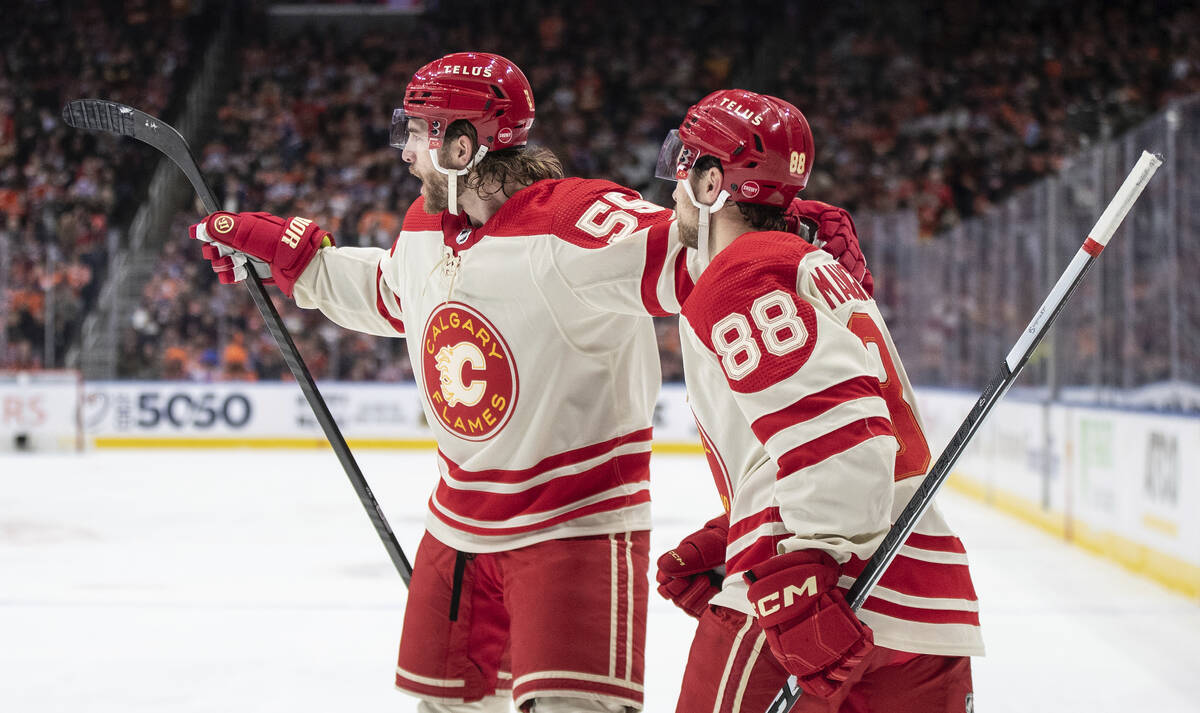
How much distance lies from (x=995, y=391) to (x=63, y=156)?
1386 cm

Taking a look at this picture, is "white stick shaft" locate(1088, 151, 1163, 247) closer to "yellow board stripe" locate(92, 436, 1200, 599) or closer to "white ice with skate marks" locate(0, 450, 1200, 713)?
"white ice with skate marks" locate(0, 450, 1200, 713)

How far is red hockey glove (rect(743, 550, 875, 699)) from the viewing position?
134cm

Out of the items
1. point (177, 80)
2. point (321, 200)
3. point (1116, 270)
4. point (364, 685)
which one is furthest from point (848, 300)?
point (177, 80)

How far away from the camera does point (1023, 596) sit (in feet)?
15.0

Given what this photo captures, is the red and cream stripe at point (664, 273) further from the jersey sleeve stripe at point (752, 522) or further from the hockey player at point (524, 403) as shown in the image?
the jersey sleeve stripe at point (752, 522)

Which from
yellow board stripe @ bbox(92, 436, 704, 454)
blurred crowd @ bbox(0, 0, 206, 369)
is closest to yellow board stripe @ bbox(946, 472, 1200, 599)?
yellow board stripe @ bbox(92, 436, 704, 454)

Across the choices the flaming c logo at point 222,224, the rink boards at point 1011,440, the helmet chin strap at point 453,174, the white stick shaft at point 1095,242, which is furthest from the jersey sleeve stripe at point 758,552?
the rink boards at point 1011,440

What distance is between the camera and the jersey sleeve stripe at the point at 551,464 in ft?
6.39

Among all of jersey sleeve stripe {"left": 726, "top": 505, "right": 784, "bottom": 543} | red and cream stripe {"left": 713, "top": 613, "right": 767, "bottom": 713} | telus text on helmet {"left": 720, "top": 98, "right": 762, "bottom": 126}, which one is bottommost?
red and cream stripe {"left": 713, "top": 613, "right": 767, "bottom": 713}

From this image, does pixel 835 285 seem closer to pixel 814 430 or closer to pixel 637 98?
pixel 814 430

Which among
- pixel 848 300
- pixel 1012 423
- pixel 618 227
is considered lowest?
pixel 1012 423

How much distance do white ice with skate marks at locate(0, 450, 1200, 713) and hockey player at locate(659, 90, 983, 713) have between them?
1609 mm

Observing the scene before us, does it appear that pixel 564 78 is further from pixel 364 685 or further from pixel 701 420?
pixel 701 420

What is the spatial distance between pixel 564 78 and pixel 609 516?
13.4 metres
